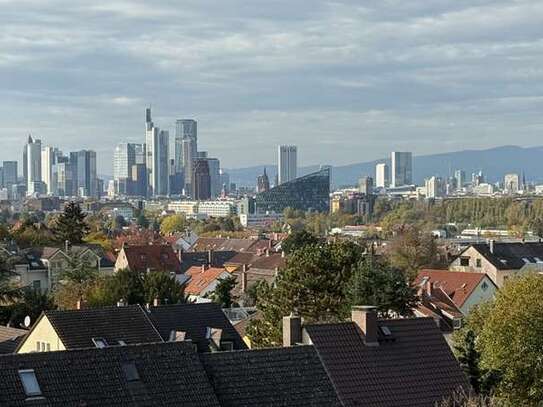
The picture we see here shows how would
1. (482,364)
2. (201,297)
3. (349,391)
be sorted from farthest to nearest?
1. (201,297)
2. (482,364)
3. (349,391)

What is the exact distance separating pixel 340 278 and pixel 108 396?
874 inches

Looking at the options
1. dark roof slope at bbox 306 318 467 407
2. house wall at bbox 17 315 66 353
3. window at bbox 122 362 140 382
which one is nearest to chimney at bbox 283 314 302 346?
dark roof slope at bbox 306 318 467 407

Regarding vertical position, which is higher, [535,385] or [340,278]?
[340,278]

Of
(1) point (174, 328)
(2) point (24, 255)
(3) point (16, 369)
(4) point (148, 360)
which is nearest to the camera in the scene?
(3) point (16, 369)

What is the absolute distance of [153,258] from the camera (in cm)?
9469

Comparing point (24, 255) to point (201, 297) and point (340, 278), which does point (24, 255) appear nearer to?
point (201, 297)

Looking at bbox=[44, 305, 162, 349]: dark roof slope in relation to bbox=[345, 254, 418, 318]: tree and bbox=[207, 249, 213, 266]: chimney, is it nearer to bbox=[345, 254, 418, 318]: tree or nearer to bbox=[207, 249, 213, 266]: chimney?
bbox=[345, 254, 418, 318]: tree

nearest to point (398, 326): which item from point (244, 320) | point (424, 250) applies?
point (244, 320)

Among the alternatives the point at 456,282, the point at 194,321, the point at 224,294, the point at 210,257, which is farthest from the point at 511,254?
the point at 194,321

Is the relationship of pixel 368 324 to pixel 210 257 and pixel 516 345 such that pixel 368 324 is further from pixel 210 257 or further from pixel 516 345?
pixel 210 257

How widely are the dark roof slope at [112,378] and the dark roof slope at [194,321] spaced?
1185 cm

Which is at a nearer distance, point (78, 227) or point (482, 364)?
point (482, 364)

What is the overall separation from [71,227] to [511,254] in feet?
143

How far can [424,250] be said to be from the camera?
8856 centimetres
